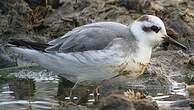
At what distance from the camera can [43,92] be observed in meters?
9.60

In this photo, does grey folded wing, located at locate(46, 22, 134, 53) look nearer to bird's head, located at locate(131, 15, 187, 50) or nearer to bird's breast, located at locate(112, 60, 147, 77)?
bird's head, located at locate(131, 15, 187, 50)

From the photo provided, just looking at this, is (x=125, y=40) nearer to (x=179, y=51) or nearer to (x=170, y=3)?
(x=179, y=51)

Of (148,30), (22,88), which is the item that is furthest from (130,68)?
(22,88)

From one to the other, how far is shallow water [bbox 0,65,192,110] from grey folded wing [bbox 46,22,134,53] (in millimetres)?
733

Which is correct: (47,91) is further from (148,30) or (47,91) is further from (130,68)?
(148,30)

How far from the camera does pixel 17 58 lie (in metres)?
11.5

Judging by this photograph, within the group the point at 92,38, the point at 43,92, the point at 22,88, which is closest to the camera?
the point at 92,38

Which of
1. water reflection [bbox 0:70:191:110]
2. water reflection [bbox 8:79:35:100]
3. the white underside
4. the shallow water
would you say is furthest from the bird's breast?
water reflection [bbox 8:79:35:100]

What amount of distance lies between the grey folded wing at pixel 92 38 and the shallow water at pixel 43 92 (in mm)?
733

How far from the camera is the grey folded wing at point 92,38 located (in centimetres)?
889

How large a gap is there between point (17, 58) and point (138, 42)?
325cm

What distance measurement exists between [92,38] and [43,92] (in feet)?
4.12

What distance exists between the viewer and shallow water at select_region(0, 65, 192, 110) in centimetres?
882

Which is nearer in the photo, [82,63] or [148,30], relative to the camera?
[82,63]
